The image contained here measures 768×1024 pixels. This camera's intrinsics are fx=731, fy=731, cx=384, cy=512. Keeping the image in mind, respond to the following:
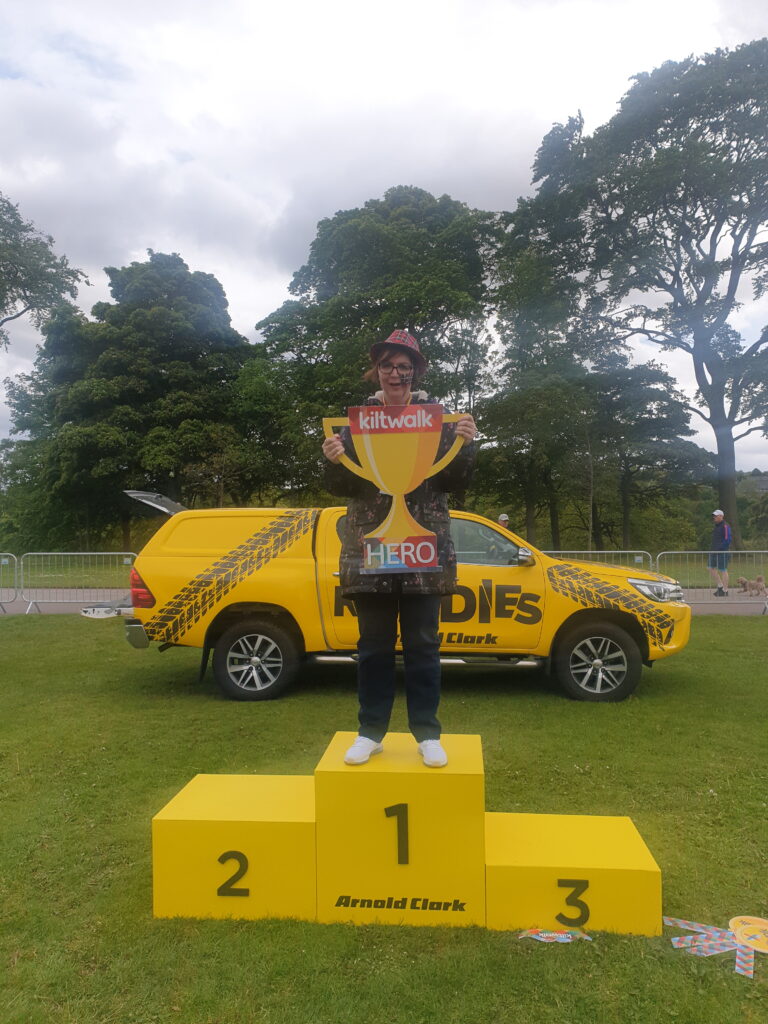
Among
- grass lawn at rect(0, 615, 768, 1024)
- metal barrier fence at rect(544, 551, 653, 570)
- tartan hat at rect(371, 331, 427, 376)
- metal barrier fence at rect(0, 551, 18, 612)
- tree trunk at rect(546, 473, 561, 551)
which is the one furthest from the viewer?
tree trunk at rect(546, 473, 561, 551)

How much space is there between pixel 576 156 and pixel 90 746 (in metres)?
28.6

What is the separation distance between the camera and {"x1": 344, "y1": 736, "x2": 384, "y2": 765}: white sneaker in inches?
117

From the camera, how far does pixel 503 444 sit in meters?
28.4

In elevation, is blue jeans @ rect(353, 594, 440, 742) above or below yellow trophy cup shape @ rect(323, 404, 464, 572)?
below

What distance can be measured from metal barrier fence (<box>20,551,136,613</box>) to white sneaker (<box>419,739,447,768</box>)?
34.7ft

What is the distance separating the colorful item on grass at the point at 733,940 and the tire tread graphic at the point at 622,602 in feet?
12.5

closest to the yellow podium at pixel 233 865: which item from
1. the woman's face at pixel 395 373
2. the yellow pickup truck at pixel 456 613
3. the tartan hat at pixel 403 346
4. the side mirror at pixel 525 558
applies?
the woman's face at pixel 395 373

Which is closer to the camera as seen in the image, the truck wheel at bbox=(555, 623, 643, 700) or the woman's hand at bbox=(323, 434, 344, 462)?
the woman's hand at bbox=(323, 434, 344, 462)

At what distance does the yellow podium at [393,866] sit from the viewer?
108 inches

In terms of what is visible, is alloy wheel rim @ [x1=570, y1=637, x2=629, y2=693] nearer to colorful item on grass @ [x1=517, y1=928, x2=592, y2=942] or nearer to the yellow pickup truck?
the yellow pickup truck

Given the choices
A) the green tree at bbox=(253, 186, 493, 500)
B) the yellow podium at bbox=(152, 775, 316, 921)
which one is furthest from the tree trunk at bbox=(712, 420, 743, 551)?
the yellow podium at bbox=(152, 775, 316, 921)

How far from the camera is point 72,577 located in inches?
520

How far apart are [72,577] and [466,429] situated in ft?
38.5

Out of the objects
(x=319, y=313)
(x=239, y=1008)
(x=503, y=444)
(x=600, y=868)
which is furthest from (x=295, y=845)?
(x=319, y=313)
